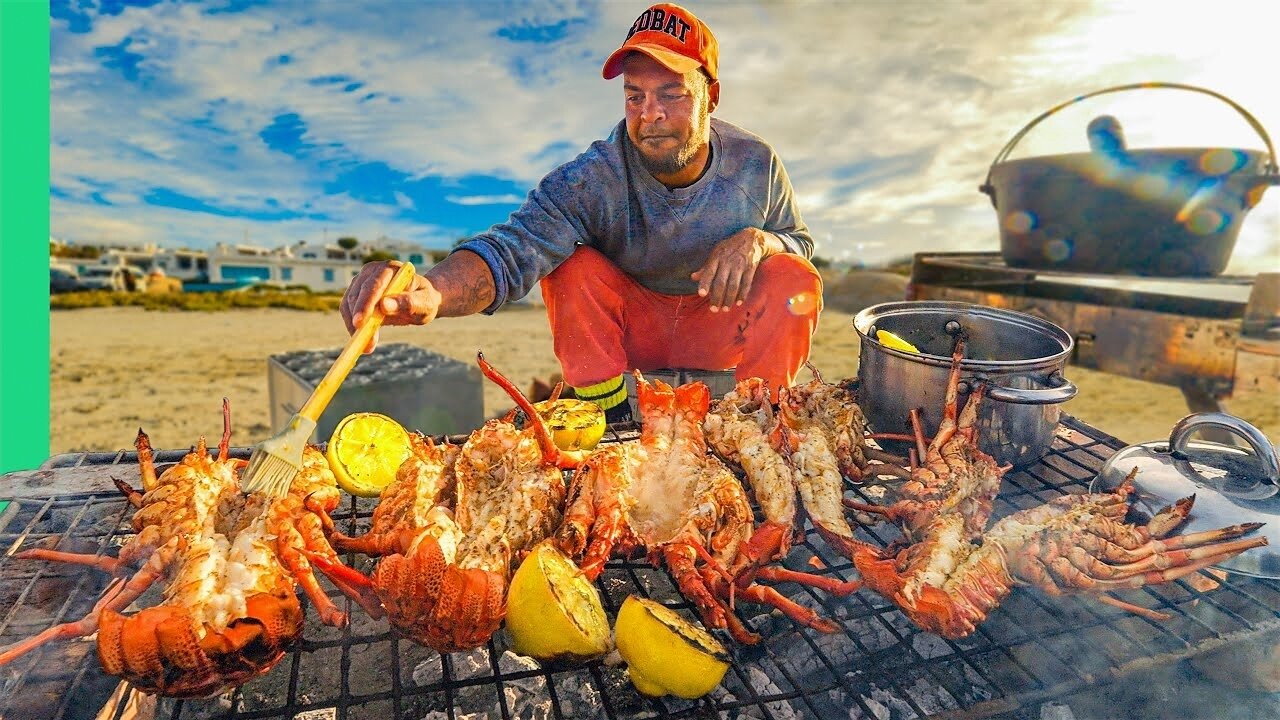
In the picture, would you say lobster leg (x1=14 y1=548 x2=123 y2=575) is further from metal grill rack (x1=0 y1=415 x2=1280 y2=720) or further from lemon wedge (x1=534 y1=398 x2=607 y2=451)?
lemon wedge (x1=534 y1=398 x2=607 y2=451)

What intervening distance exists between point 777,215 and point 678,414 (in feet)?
9.18

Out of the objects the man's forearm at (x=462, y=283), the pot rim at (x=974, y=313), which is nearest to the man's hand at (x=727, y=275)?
the pot rim at (x=974, y=313)

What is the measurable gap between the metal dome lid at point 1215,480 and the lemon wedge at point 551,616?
7.01ft

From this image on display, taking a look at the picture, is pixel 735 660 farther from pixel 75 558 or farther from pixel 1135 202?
pixel 1135 202

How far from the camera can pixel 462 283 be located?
393 centimetres

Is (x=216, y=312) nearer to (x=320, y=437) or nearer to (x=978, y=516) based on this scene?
(x=320, y=437)

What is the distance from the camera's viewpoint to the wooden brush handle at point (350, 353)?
236 cm

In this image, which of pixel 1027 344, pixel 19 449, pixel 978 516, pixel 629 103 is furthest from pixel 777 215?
pixel 19 449

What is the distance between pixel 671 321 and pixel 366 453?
2623 mm

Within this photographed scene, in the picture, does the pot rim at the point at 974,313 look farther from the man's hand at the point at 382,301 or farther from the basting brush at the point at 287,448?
the basting brush at the point at 287,448

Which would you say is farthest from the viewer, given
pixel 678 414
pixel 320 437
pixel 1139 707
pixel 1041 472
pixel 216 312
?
pixel 216 312

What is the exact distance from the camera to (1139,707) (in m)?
2.33

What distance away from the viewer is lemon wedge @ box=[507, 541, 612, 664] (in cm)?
192

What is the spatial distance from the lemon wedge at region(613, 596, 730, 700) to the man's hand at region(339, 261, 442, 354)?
1538mm
